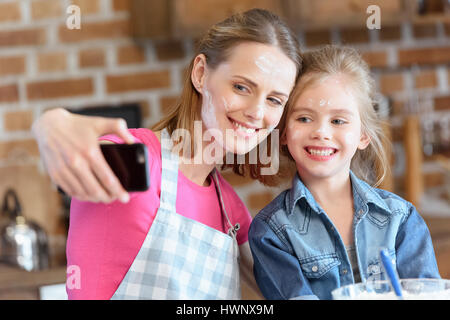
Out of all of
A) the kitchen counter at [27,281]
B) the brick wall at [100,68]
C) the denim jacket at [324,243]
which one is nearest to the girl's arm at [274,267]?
the denim jacket at [324,243]

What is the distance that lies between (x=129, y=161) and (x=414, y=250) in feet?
0.99

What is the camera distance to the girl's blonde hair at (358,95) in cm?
59

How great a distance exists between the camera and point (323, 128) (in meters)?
0.57

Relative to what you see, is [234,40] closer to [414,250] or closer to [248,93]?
[248,93]

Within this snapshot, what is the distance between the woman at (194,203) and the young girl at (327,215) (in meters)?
0.03

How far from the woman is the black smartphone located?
0.12m

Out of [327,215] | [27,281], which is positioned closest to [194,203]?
[327,215]

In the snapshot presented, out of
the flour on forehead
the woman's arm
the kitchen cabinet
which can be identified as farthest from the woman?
the kitchen cabinet

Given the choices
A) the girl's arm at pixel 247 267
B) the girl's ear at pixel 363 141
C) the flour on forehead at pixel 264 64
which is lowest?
the girl's arm at pixel 247 267

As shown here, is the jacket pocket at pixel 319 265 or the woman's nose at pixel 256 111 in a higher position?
the woman's nose at pixel 256 111

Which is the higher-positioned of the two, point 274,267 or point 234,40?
point 234,40

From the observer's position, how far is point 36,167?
114 centimetres

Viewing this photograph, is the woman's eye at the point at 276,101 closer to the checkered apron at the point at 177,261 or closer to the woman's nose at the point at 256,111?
the woman's nose at the point at 256,111
